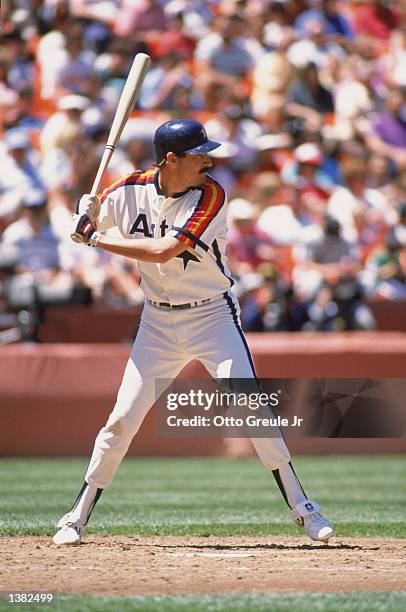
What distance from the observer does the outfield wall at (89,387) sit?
10.6 m

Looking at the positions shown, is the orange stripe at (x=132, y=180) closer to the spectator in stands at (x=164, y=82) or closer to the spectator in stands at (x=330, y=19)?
the spectator in stands at (x=164, y=82)

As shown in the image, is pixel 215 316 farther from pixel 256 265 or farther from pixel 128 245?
pixel 256 265

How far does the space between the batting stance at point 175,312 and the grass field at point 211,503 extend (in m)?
0.71

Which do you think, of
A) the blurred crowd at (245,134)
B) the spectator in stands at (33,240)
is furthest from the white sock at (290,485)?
the spectator in stands at (33,240)

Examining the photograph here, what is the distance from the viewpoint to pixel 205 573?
5.20 m

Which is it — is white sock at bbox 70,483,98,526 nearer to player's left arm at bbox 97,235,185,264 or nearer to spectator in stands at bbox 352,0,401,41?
player's left arm at bbox 97,235,185,264

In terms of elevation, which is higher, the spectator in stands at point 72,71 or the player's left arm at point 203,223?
the player's left arm at point 203,223

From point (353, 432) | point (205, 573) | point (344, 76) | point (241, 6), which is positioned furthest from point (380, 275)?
point (205, 573)

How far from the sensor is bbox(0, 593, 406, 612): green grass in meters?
4.36

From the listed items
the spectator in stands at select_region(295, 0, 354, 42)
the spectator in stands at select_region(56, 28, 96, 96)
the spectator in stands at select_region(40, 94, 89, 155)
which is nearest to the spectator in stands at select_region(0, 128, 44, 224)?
the spectator in stands at select_region(40, 94, 89, 155)

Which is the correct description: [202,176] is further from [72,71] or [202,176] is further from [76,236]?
[72,71]

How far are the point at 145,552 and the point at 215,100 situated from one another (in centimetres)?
931

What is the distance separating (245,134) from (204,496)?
674 cm

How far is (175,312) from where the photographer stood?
601 cm
